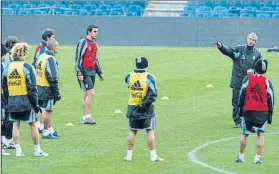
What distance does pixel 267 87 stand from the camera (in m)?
15.4

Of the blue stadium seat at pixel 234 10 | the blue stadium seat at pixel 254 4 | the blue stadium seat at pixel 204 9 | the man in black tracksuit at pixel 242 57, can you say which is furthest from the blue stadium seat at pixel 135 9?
the man in black tracksuit at pixel 242 57

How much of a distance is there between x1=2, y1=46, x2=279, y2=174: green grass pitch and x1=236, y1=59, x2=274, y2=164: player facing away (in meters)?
0.53

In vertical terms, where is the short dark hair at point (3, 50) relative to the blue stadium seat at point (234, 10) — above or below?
below

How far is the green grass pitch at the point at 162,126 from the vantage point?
15.2 m

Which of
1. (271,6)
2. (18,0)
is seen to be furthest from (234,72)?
(18,0)

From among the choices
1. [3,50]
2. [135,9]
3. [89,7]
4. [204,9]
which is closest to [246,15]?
[204,9]

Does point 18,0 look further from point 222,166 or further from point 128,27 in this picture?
point 222,166

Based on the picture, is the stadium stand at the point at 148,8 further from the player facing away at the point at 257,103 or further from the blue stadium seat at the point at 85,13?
the player facing away at the point at 257,103

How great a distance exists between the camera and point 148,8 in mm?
42188

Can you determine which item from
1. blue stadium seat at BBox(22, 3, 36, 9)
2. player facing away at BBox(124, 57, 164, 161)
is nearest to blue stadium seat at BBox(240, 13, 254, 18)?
blue stadium seat at BBox(22, 3, 36, 9)

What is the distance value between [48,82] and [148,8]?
80.9ft

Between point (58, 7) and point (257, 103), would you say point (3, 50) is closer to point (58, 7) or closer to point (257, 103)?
point (257, 103)

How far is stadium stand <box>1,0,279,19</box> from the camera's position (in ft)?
129

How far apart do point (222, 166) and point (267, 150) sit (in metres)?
2.07
